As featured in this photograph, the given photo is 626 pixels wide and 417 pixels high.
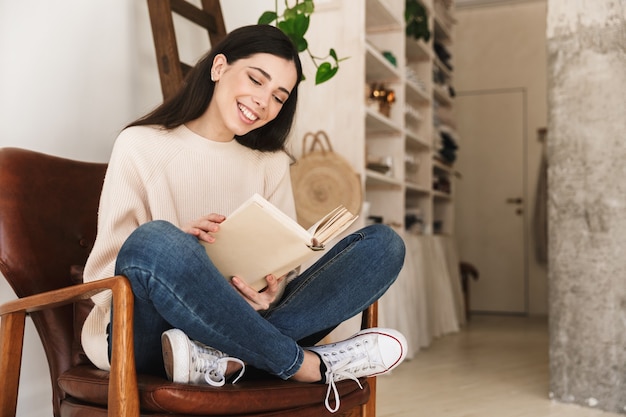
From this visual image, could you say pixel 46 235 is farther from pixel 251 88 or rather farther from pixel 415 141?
pixel 415 141

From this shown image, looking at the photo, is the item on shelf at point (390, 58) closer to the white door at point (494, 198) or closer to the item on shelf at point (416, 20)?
the item on shelf at point (416, 20)

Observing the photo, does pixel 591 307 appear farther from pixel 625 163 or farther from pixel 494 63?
pixel 494 63

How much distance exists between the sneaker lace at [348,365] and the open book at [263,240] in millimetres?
216

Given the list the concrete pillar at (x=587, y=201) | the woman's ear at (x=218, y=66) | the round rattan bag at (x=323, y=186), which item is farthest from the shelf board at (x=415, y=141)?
the woman's ear at (x=218, y=66)

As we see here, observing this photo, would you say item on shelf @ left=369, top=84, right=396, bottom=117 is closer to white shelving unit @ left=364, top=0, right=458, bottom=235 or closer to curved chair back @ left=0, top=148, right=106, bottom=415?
white shelving unit @ left=364, top=0, right=458, bottom=235

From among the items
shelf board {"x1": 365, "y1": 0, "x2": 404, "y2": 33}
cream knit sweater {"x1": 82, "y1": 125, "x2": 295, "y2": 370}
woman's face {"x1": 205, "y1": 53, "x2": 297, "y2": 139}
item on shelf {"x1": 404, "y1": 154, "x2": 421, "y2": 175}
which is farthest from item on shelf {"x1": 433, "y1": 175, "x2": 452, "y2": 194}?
woman's face {"x1": 205, "y1": 53, "x2": 297, "y2": 139}

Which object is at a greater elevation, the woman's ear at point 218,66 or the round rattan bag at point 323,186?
the woman's ear at point 218,66

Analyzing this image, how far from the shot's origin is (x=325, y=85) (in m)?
3.42

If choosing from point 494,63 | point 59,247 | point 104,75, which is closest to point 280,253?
point 59,247

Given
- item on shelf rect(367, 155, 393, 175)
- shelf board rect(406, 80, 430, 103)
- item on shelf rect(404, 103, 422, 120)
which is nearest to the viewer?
item on shelf rect(367, 155, 393, 175)

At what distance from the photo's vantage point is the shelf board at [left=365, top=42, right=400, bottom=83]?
357cm

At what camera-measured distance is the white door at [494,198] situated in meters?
6.50

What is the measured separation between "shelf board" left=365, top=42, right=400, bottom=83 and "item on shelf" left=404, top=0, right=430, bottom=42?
1.50 feet

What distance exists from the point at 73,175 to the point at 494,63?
5559 mm
